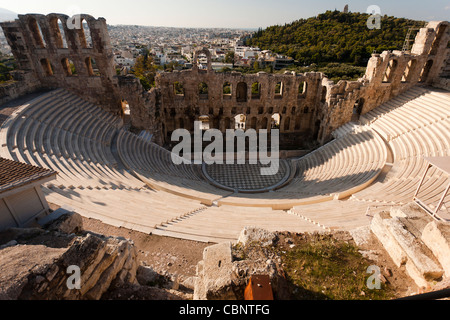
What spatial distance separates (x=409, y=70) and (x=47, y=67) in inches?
1199

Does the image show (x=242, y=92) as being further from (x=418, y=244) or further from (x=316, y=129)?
(x=418, y=244)

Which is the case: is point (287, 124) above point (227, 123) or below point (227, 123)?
below

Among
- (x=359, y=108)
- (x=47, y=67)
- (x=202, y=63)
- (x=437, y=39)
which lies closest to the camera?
(x=47, y=67)

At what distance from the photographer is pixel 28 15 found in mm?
16969

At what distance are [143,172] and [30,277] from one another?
33.9 feet

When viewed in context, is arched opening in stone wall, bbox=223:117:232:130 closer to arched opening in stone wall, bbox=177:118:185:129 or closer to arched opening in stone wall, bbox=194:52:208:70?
arched opening in stone wall, bbox=177:118:185:129

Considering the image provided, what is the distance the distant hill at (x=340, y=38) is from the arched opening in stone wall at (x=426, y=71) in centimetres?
2818

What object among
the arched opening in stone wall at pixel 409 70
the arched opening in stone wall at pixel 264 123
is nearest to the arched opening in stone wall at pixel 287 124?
the arched opening in stone wall at pixel 264 123

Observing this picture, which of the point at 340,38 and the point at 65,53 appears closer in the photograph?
the point at 65,53

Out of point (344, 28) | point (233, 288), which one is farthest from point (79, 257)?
point (344, 28)

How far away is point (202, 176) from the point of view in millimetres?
18203

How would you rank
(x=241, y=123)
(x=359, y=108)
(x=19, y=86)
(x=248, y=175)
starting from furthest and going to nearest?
(x=241, y=123), (x=359, y=108), (x=248, y=175), (x=19, y=86)

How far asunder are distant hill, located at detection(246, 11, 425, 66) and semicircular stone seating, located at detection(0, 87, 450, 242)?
116 ft

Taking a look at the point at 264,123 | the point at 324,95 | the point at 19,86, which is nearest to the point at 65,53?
the point at 19,86
